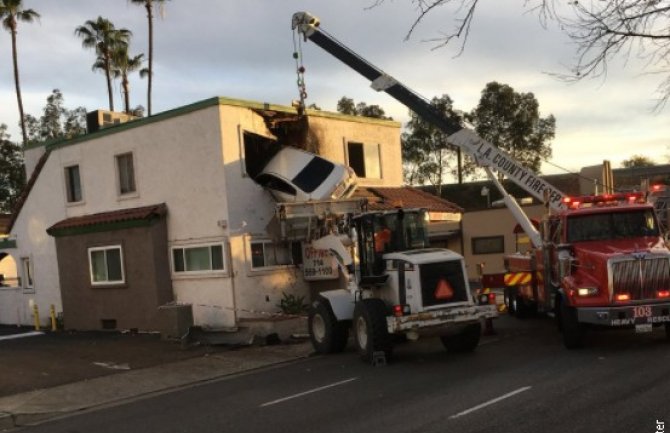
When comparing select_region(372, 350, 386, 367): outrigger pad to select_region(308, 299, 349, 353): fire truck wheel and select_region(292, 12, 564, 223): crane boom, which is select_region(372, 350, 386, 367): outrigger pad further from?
select_region(292, 12, 564, 223): crane boom

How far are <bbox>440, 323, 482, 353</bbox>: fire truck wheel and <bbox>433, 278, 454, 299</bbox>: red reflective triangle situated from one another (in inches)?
29.5

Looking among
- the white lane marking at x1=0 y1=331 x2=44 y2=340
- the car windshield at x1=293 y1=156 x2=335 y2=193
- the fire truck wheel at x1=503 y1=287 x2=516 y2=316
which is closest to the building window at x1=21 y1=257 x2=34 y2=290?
the white lane marking at x1=0 y1=331 x2=44 y2=340

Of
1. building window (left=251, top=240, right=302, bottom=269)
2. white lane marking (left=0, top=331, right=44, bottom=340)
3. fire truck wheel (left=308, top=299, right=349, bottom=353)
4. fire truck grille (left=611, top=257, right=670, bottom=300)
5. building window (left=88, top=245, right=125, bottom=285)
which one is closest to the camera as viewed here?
fire truck grille (left=611, top=257, right=670, bottom=300)

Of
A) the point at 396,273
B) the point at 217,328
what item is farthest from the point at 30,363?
the point at 396,273

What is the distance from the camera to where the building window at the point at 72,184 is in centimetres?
2255

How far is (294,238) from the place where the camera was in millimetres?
18953

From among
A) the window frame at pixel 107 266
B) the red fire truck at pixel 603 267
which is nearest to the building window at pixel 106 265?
the window frame at pixel 107 266

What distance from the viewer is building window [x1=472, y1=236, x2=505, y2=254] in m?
35.3

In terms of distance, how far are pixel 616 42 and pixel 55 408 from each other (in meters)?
9.90

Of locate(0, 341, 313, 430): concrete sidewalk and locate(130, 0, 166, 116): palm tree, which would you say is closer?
locate(0, 341, 313, 430): concrete sidewalk

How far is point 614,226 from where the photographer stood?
526 inches

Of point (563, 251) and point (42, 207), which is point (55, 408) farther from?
point (42, 207)

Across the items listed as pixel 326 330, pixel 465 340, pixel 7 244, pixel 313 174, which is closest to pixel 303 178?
pixel 313 174

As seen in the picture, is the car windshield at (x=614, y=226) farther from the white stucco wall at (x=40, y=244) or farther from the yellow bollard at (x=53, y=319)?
the yellow bollard at (x=53, y=319)
